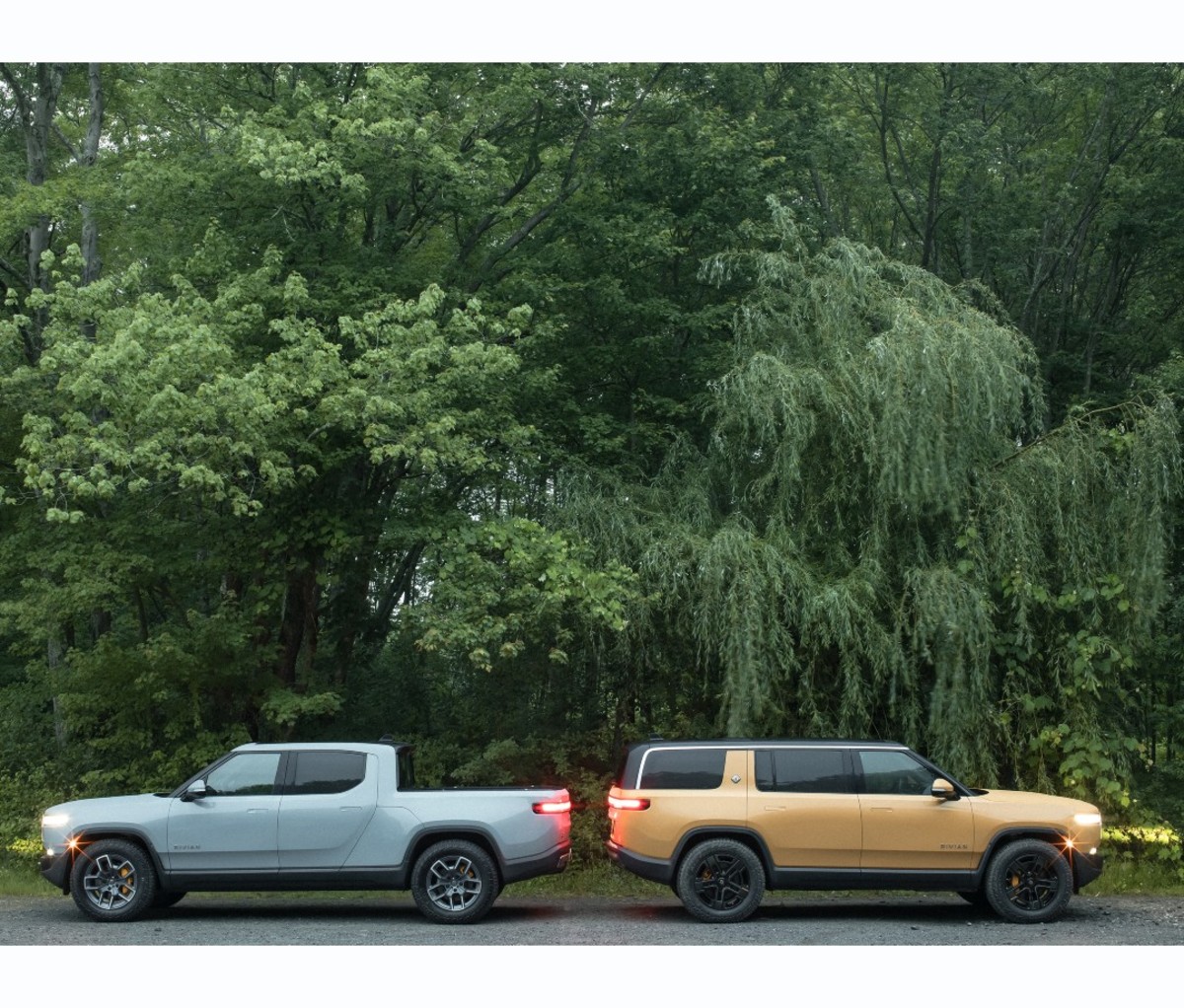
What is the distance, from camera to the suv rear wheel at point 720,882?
41.2 feet

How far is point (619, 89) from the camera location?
69.2 feet

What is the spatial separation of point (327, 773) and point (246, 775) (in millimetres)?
784

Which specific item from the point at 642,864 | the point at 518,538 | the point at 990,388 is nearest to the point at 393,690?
the point at 518,538

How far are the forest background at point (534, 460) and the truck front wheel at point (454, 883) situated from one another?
10.0 ft

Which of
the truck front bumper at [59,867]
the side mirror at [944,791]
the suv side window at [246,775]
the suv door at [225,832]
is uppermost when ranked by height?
the suv side window at [246,775]

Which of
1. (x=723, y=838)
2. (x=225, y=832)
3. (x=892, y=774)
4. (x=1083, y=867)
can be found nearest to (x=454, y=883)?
(x=225, y=832)

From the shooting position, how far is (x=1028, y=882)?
12.7 m

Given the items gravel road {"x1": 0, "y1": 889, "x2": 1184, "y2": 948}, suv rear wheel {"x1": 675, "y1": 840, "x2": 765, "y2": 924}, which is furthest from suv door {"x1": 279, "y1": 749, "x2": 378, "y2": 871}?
suv rear wheel {"x1": 675, "y1": 840, "x2": 765, "y2": 924}

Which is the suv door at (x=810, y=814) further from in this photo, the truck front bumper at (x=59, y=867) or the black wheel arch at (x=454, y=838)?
the truck front bumper at (x=59, y=867)

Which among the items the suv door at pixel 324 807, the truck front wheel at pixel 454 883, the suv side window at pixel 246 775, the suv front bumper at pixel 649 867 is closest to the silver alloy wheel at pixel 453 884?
the truck front wheel at pixel 454 883

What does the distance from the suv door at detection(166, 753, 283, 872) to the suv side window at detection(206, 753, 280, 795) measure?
43 mm

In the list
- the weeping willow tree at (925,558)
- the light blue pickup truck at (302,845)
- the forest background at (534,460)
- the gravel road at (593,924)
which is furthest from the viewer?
the forest background at (534,460)

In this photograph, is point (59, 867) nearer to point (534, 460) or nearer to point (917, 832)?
point (534, 460)

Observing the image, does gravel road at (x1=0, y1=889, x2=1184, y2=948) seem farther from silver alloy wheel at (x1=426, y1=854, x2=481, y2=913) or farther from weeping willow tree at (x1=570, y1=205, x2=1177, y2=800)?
weeping willow tree at (x1=570, y1=205, x2=1177, y2=800)
